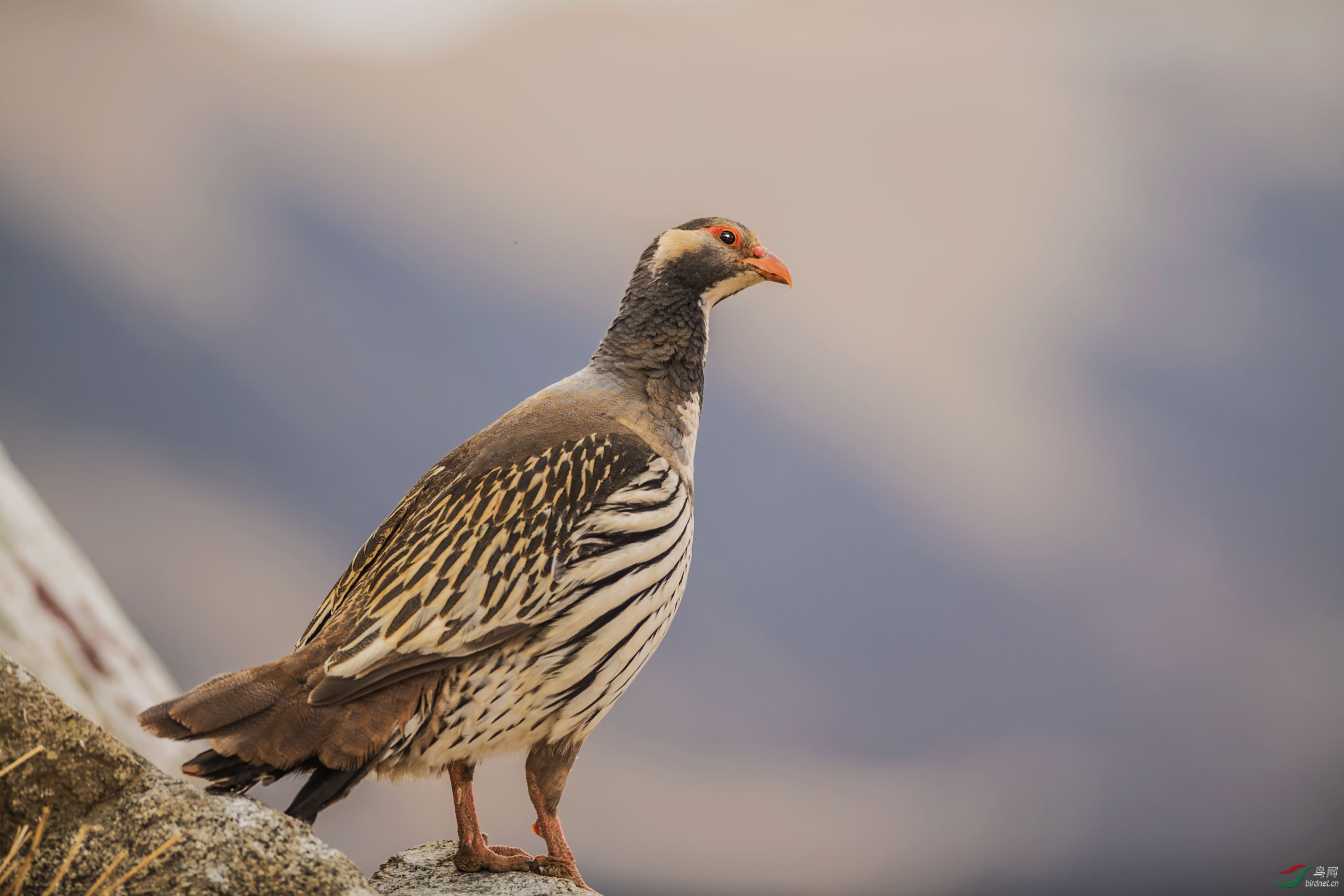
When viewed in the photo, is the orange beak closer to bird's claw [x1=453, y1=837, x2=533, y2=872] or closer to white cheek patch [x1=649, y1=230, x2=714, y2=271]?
white cheek patch [x1=649, y1=230, x2=714, y2=271]

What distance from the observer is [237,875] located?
10.0 feet

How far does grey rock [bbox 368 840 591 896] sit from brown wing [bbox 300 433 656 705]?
1244 mm

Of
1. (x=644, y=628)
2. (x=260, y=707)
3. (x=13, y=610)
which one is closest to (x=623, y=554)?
(x=644, y=628)

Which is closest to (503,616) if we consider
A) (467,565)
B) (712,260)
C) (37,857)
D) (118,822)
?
(467,565)

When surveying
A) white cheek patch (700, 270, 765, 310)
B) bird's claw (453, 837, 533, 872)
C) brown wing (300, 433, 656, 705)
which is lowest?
bird's claw (453, 837, 533, 872)

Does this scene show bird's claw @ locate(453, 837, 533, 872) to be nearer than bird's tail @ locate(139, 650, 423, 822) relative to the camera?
No

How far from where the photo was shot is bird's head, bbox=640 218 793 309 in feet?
18.8

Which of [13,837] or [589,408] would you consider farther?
[589,408]

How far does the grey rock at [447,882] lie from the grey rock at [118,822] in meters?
1.64

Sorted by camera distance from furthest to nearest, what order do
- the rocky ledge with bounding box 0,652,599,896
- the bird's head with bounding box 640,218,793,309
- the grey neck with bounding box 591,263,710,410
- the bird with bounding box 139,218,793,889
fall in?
the bird's head with bounding box 640,218,793,309 → the grey neck with bounding box 591,263,710,410 → the bird with bounding box 139,218,793,889 → the rocky ledge with bounding box 0,652,599,896

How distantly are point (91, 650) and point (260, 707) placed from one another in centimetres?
542

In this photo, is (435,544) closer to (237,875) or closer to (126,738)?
(237,875)

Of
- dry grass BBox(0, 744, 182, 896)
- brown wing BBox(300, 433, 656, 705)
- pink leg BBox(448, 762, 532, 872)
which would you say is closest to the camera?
dry grass BBox(0, 744, 182, 896)

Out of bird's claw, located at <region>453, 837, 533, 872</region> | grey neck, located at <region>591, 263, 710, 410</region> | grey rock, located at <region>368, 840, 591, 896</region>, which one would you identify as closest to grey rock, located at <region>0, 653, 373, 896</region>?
grey rock, located at <region>368, 840, 591, 896</region>
